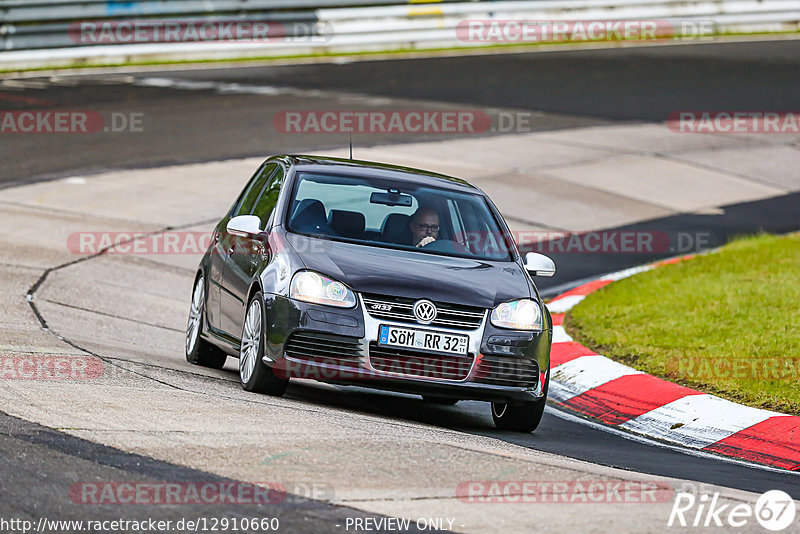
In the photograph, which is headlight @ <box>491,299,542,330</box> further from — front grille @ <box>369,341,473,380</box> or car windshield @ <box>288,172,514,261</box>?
car windshield @ <box>288,172,514,261</box>

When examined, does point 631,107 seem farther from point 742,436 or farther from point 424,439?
point 424,439

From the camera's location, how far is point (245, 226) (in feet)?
28.6

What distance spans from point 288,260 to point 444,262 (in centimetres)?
102

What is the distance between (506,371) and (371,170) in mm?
2038

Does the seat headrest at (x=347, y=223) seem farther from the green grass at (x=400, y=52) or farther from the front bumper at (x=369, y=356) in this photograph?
the green grass at (x=400, y=52)

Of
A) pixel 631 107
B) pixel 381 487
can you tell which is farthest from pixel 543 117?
pixel 381 487

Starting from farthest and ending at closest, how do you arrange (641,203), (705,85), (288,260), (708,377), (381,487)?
(705,85), (641,203), (708,377), (288,260), (381,487)

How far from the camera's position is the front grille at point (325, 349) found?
7719 mm

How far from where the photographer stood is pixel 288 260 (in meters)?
8.10

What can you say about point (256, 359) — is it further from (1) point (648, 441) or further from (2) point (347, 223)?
(1) point (648, 441)
